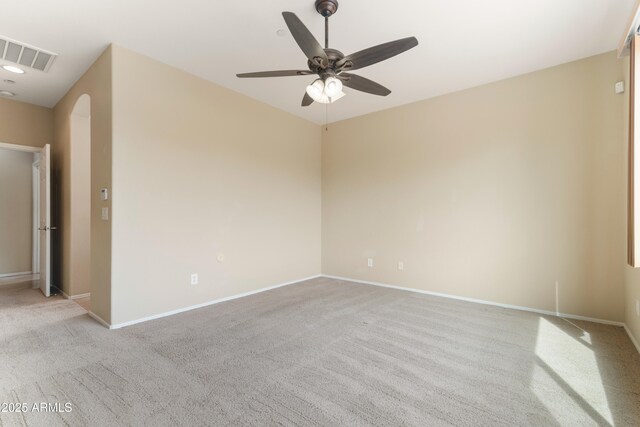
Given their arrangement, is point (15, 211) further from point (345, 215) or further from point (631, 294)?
point (631, 294)

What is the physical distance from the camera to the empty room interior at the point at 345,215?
1938 millimetres

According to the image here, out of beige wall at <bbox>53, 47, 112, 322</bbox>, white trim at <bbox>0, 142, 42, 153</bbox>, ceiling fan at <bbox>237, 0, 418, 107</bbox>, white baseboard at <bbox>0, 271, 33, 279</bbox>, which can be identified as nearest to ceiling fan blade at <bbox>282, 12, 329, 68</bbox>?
ceiling fan at <bbox>237, 0, 418, 107</bbox>

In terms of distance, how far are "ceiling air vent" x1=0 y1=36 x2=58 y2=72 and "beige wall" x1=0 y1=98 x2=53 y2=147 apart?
150 centimetres

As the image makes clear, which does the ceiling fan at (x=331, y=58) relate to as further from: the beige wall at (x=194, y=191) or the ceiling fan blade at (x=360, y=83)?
the beige wall at (x=194, y=191)

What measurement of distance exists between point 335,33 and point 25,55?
10.5ft

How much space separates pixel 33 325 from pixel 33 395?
1.59 meters

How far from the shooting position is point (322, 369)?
2.15 metres

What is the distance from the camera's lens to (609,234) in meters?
2.99

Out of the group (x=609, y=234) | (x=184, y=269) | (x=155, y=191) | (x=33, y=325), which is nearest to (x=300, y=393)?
(x=184, y=269)

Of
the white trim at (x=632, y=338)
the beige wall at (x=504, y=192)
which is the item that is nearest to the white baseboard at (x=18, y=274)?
the beige wall at (x=504, y=192)

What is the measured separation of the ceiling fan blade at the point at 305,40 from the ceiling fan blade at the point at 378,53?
0.15 metres

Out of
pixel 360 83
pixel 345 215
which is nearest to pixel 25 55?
pixel 360 83

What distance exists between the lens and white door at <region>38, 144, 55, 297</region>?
13.2 feet

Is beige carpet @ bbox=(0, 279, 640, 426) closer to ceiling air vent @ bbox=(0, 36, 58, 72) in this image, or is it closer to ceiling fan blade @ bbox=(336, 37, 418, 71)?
ceiling fan blade @ bbox=(336, 37, 418, 71)
